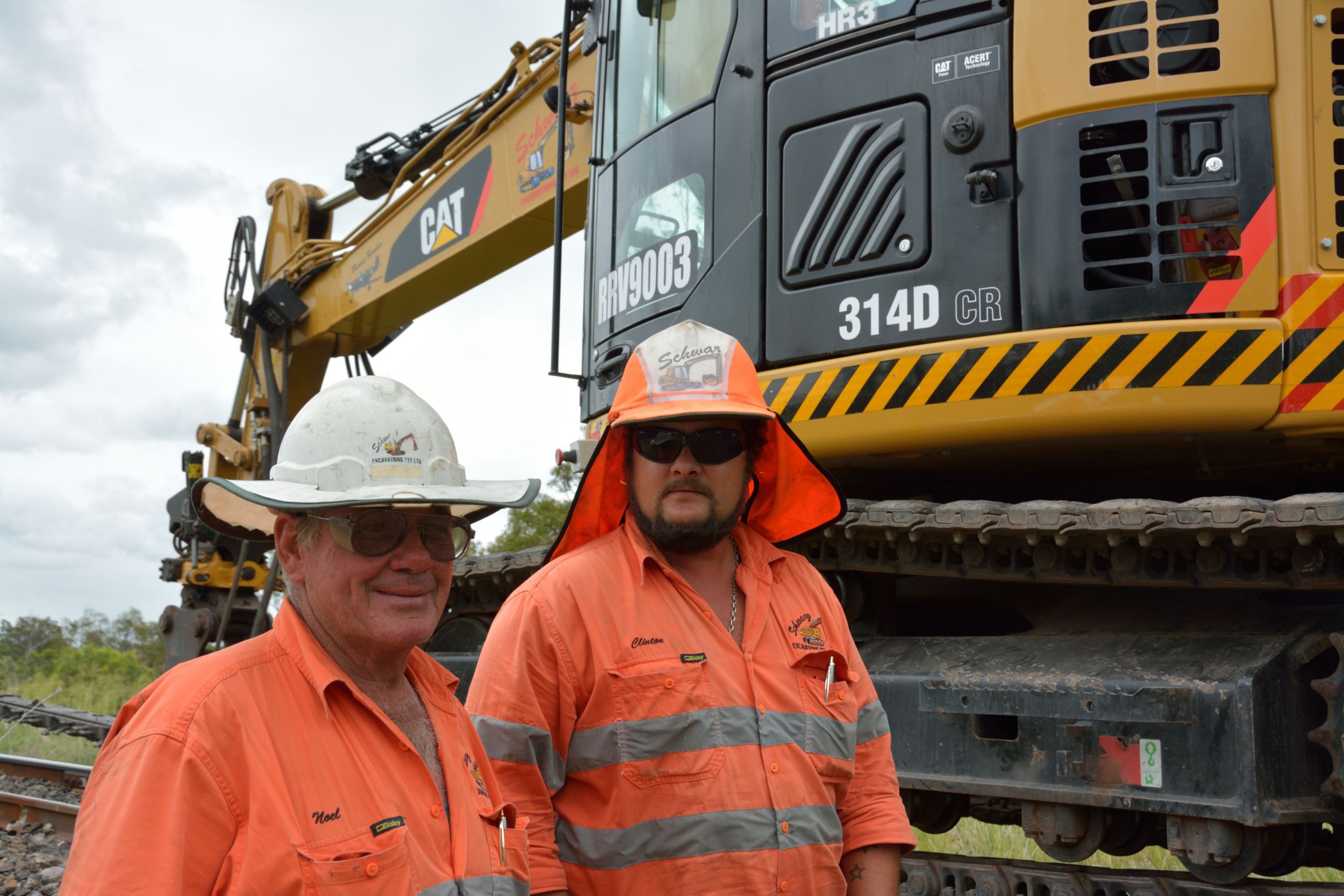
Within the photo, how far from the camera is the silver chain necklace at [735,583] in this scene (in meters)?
2.88

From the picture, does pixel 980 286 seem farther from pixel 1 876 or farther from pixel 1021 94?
pixel 1 876

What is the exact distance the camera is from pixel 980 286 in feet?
13.3

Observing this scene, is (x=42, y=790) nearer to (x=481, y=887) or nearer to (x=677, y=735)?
(x=677, y=735)

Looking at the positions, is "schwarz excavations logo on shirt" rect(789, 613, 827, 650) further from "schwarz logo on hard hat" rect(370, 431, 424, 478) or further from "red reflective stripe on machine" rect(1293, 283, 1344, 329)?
"red reflective stripe on machine" rect(1293, 283, 1344, 329)

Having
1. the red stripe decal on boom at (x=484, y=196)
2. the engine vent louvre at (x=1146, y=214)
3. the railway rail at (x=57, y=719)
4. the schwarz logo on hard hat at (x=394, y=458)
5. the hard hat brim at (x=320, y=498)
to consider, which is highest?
the red stripe decal on boom at (x=484, y=196)

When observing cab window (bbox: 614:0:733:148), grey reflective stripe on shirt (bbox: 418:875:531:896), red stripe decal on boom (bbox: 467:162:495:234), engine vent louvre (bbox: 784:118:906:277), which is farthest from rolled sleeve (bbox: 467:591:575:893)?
red stripe decal on boom (bbox: 467:162:495:234)

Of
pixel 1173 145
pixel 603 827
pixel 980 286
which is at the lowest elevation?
pixel 603 827

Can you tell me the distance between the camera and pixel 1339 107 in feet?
12.5

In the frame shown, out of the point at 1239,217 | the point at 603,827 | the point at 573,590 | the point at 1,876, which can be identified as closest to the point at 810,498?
the point at 573,590

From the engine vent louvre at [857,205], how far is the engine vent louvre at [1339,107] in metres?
1.26

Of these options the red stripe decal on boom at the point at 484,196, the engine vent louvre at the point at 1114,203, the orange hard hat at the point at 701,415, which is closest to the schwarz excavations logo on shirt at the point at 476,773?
the orange hard hat at the point at 701,415

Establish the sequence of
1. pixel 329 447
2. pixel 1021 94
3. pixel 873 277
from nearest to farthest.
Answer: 1. pixel 329 447
2. pixel 1021 94
3. pixel 873 277

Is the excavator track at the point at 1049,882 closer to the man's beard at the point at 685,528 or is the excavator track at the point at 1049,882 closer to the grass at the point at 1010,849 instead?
the grass at the point at 1010,849

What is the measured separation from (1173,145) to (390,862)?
10.2ft
